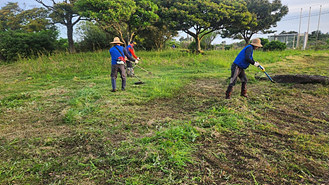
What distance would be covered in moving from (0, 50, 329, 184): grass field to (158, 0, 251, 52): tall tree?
11.2 meters

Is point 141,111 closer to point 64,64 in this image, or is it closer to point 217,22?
point 64,64

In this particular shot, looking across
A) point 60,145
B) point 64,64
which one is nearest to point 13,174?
point 60,145

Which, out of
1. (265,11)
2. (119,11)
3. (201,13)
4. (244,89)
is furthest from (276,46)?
(244,89)

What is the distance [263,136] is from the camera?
9.87ft

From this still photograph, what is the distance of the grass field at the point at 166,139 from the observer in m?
2.20

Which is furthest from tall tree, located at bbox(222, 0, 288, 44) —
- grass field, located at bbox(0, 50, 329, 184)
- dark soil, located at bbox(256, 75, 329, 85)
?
grass field, located at bbox(0, 50, 329, 184)

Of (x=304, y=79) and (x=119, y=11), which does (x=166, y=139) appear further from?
(x=119, y=11)

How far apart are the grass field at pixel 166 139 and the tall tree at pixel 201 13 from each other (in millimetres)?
11234

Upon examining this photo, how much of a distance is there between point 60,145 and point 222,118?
2623mm

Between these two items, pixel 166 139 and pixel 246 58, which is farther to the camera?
pixel 246 58

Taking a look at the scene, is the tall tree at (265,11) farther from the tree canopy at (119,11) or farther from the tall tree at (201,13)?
the tree canopy at (119,11)

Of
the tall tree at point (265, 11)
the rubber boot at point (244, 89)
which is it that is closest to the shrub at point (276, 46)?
the tall tree at point (265, 11)

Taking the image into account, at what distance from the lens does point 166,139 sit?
2809mm

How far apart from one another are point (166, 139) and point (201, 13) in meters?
14.3
